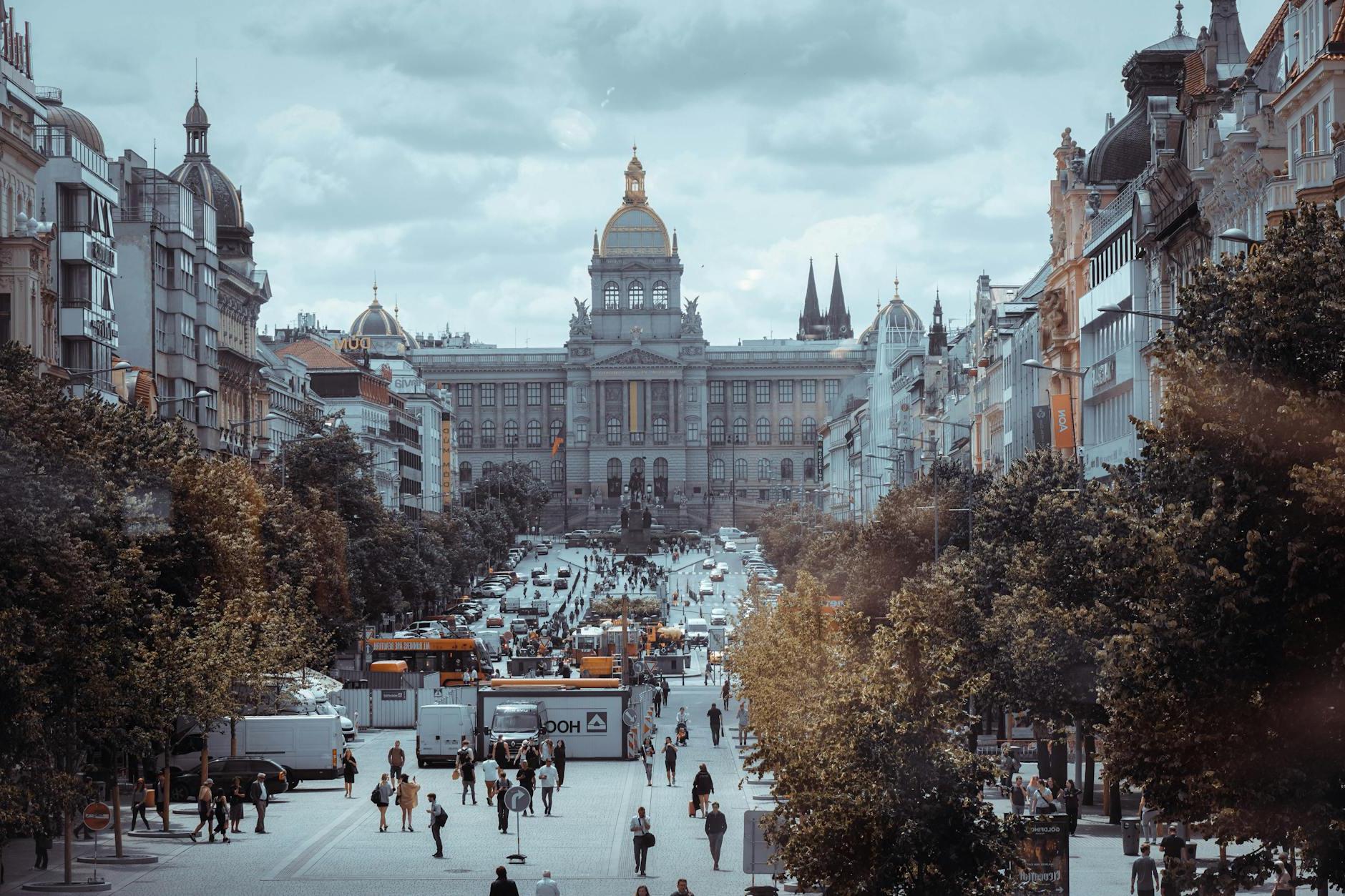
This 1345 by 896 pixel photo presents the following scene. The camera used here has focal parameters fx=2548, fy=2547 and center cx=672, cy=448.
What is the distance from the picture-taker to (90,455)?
44.1 m

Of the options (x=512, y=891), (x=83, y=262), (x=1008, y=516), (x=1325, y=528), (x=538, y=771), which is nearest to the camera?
(x=1325, y=528)

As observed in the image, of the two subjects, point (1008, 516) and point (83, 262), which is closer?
point (1008, 516)

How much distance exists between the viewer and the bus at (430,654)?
93.5 metres

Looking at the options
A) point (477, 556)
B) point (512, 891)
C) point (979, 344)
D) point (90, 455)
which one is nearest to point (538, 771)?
point (90, 455)

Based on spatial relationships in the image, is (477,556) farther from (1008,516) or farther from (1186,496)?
(1186,496)

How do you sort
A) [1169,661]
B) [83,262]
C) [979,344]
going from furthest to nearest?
1. [979,344]
2. [83,262]
3. [1169,661]

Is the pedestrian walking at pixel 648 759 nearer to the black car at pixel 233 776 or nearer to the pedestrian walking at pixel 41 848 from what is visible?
the black car at pixel 233 776

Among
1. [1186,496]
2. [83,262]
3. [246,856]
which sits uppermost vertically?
[83,262]

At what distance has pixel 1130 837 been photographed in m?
43.0

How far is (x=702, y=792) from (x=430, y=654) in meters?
44.2

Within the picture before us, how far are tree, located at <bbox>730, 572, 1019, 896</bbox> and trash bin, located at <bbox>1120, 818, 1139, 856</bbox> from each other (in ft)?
37.4

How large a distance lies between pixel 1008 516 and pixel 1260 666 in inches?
1451

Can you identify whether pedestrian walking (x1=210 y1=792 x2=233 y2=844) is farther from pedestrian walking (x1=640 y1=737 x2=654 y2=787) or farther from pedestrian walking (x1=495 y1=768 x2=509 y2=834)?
pedestrian walking (x1=640 y1=737 x2=654 y2=787)

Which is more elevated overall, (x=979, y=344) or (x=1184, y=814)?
(x=979, y=344)
